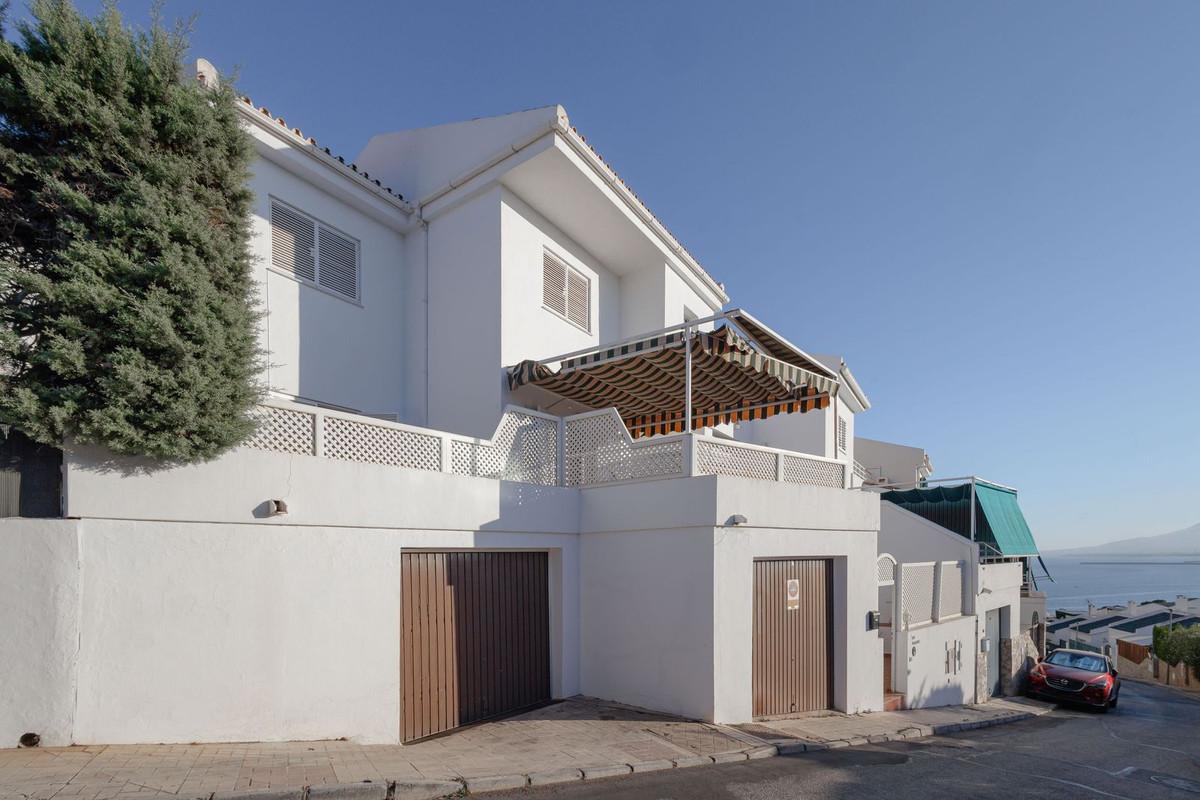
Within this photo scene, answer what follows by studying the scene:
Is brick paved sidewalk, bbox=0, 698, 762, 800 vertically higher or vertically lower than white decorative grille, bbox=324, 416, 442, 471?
lower

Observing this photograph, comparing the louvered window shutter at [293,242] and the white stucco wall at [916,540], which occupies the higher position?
the louvered window shutter at [293,242]

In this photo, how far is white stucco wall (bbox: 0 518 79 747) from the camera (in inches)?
216

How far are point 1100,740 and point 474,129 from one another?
15.8m

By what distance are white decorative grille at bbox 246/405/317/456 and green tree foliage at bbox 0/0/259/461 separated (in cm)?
33

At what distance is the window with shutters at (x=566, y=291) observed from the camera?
1295 cm

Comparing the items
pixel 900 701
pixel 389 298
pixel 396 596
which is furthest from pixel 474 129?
pixel 900 701

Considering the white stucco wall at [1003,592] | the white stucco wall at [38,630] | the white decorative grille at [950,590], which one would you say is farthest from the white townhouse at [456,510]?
the white stucco wall at [1003,592]

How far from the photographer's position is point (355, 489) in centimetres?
751

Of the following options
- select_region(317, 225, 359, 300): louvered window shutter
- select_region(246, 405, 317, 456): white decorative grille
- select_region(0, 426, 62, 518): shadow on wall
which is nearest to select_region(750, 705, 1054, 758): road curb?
select_region(246, 405, 317, 456): white decorative grille

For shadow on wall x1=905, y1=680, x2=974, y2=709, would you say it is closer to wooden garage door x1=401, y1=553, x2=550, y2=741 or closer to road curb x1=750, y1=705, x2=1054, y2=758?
road curb x1=750, y1=705, x2=1054, y2=758

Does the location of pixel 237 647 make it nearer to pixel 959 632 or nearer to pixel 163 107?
pixel 163 107

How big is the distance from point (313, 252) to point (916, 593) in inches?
537

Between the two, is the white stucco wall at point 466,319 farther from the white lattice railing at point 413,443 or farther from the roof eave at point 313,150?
the white lattice railing at point 413,443

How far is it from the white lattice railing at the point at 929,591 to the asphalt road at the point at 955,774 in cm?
254
